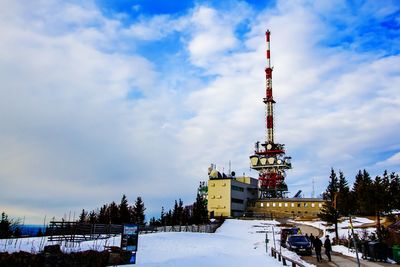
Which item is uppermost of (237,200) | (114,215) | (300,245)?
(237,200)

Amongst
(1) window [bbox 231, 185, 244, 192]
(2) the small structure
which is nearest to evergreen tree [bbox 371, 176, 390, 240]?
(2) the small structure

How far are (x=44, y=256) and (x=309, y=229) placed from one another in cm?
5207

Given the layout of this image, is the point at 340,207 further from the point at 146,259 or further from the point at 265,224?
the point at 146,259

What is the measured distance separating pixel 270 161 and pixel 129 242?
92.9 m

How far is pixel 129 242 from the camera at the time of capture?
826 inches

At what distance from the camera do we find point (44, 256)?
16.8 meters

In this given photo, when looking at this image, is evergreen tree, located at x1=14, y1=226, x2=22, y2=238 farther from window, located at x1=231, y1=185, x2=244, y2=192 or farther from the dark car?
window, located at x1=231, y1=185, x2=244, y2=192

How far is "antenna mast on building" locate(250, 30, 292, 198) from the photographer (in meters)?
108

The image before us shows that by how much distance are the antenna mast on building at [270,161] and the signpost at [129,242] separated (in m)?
88.7

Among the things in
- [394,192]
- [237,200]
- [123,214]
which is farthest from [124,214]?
[394,192]

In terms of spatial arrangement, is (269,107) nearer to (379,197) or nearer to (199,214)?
(199,214)

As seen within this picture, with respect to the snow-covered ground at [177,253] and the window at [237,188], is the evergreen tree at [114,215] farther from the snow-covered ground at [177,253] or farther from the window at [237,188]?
the window at [237,188]

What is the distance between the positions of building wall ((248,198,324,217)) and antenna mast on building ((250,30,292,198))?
12.7 m

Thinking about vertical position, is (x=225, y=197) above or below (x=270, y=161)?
below
